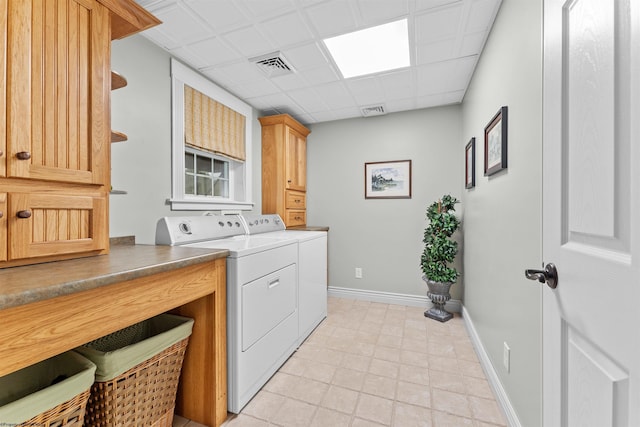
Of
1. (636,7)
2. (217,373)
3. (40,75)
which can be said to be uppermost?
(40,75)

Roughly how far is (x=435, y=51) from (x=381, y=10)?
2.12 feet

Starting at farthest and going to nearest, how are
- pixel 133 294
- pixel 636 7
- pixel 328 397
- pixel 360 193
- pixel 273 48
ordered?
pixel 360 193 < pixel 273 48 < pixel 328 397 < pixel 133 294 < pixel 636 7

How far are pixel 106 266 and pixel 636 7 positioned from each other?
1564 mm

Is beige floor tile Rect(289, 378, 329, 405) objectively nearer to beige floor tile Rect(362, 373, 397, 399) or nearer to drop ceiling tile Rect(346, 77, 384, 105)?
beige floor tile Rect(362, 373, 397, 399)

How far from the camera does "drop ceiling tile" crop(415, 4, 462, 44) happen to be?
1664 mm

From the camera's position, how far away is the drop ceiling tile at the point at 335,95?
265 cm

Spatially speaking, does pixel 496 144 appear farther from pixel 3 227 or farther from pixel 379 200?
pixel 3 227

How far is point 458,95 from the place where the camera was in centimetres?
283

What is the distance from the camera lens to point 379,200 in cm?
339

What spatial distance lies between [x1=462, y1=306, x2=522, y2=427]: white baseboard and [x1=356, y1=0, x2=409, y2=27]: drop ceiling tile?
225 cm

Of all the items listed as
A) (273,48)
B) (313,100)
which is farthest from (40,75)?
(313,100)

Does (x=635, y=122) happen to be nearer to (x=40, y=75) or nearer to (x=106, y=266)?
(x=106, y=266)

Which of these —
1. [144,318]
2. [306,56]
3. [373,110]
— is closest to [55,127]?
[144,318]

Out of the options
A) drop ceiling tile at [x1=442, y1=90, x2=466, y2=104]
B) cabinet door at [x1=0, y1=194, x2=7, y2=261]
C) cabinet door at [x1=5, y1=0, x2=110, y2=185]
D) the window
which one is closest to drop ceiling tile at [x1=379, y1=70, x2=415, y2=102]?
drop ceiling tile at [x1=442, y1=90, x2=466, y2=104]
